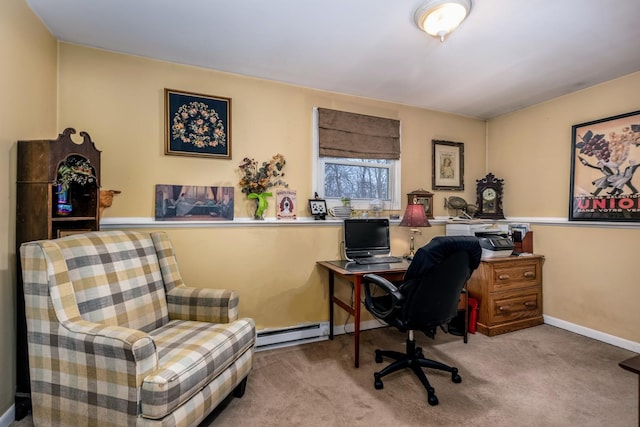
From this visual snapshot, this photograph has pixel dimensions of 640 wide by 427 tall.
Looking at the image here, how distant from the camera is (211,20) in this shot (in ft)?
6.13

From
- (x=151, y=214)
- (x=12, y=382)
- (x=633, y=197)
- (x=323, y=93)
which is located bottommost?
(x=12, y=382)

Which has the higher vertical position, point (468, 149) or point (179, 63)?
point (179, 63)

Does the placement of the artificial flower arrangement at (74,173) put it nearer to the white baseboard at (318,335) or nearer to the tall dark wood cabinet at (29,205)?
the tall dark wood cabinet at (29,205)

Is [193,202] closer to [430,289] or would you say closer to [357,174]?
[357,174]

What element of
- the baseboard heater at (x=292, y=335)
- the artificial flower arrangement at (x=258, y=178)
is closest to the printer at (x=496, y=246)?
the baseboard heater at (x=292, y=335)

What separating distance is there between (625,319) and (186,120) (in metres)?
4.00

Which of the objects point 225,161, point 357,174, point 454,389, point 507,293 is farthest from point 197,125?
point 507,293

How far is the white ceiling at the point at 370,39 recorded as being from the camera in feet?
5.72

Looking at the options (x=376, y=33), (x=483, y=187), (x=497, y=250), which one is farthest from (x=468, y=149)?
(x=376, y=33)

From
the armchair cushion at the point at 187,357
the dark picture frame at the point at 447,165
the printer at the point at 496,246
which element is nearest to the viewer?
the armchair cushion at the point at 187,357

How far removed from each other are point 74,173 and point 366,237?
7.26 ft

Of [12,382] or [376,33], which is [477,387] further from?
[12,382]

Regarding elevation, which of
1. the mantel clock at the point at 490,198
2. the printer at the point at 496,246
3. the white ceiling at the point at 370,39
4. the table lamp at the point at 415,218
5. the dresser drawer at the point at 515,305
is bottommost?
the dresser drawer at the point at 515,305

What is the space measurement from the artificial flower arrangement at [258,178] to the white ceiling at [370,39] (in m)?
0.75
